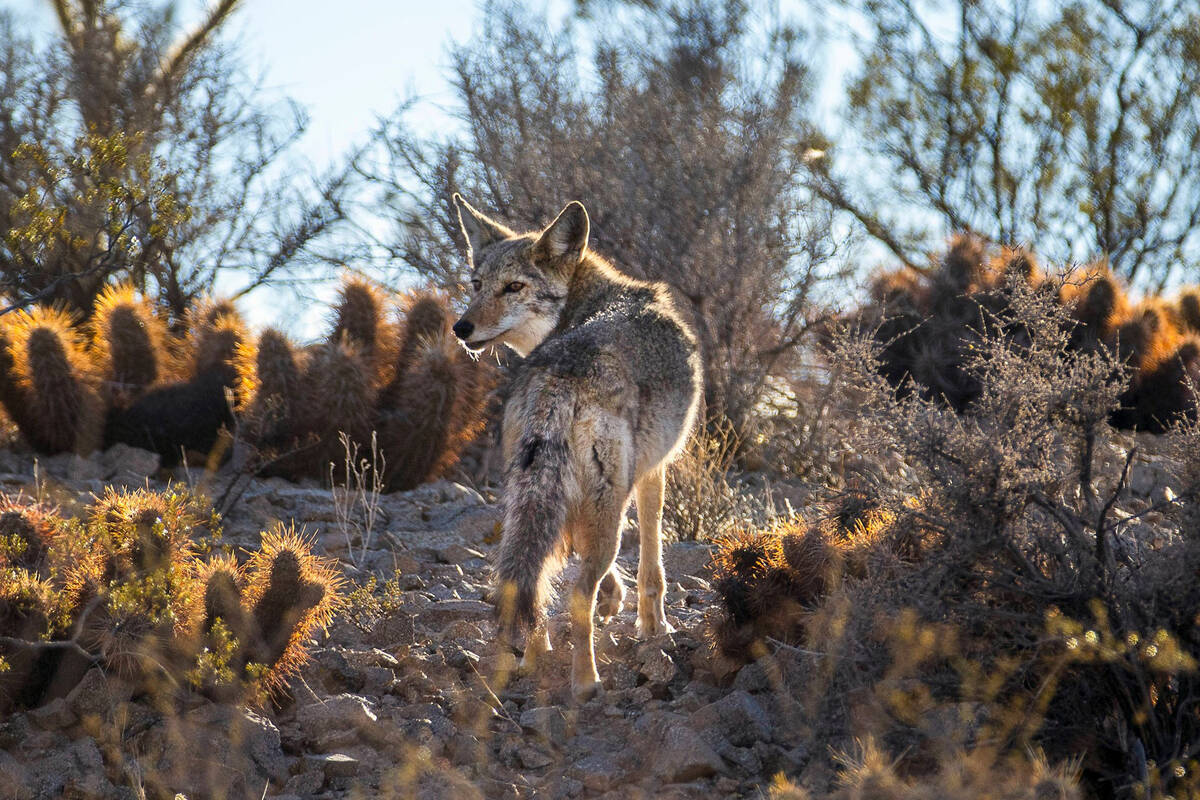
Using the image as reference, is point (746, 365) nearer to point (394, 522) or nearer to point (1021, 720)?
point (394, 522)

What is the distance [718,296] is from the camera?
912cm

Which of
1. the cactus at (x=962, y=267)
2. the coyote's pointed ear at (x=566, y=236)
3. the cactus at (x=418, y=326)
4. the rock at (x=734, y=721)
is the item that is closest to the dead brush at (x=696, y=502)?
the coyote's pointed ear at (x=566, y=236)

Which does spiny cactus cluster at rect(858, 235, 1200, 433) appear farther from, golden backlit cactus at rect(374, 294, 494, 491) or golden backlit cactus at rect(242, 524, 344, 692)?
golden backlit cactus at rect(242, 524, 344, 692)

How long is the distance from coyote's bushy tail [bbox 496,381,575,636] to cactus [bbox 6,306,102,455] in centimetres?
427

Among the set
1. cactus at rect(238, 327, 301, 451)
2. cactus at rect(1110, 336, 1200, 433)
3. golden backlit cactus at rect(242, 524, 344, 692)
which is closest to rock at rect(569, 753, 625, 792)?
golden backlit cactus at rect(242, 524, 344, 692)

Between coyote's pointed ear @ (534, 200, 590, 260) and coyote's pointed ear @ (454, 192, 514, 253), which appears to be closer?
coyote's pointed ear @ (534, 200, 590, 260)

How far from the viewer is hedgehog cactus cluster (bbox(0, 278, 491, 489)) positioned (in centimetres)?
743

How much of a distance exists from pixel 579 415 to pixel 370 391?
360 centimetres

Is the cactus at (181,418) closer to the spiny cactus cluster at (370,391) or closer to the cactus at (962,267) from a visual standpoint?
the spiny cactus cluster at (370,391)

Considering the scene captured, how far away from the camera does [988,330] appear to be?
933 centimetres

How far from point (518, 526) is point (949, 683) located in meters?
1.49

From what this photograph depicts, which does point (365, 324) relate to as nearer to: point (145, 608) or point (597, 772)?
point (145, 608)

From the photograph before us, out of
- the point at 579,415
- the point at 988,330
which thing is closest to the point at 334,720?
the point at 579,415

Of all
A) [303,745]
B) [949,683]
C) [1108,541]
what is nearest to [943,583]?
[949,683]
